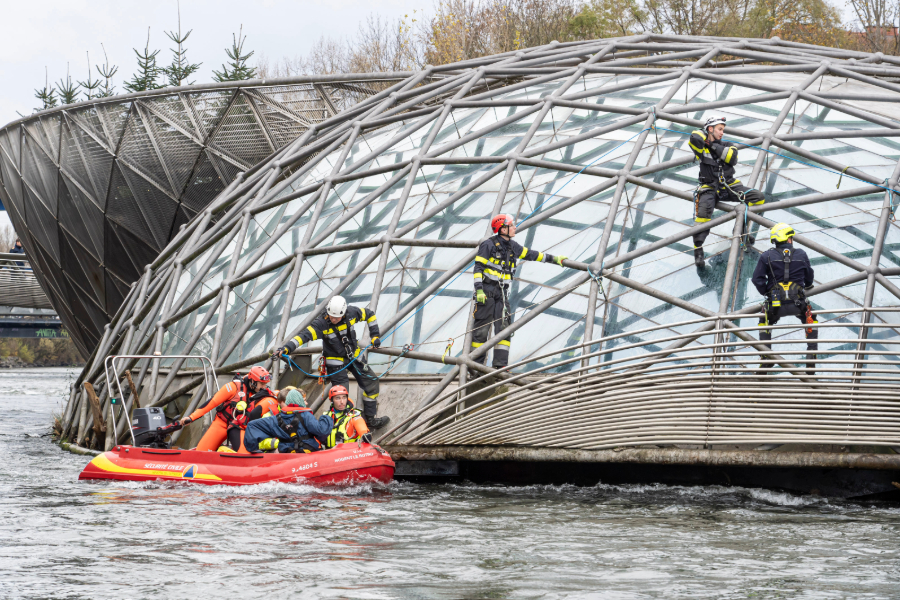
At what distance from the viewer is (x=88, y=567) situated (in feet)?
28.4

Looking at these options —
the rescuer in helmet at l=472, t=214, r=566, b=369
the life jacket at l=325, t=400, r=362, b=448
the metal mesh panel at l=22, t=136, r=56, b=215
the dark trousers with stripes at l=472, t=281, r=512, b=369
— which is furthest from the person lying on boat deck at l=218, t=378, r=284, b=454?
the metal mesh panel at l=22, t=136, r=56, b=215

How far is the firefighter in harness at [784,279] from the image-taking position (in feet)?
44.0

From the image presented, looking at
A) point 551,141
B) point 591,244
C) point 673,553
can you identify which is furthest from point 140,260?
point 673,553

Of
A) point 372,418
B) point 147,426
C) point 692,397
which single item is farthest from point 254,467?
point 692,397

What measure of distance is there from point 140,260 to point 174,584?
981 inches

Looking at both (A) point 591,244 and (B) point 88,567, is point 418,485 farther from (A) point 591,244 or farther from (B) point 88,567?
(B) point 88,567

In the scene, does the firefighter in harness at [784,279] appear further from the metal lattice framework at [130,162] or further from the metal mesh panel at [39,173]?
the metal mesh panel at [39,173]

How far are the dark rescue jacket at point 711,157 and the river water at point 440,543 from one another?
5.51m

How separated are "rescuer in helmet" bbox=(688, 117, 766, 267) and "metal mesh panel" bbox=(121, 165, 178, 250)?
1956cm

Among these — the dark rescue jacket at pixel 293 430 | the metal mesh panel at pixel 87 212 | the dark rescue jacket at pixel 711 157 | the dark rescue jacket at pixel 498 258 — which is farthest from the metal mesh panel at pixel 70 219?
the dark rescue jacket at pixel 711 157

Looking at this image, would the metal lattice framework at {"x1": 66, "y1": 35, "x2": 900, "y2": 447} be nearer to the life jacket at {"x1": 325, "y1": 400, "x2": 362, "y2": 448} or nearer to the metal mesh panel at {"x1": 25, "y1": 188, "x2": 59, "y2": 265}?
the life jacket at {"x1": 325, "y1": 400, "x2": 362, "y2": 448}

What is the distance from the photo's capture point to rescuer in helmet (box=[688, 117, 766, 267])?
15457 mm

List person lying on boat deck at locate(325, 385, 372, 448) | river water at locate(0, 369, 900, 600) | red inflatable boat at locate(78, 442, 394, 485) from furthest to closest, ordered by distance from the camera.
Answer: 1. person lying on boat deck at locate(325, 385, 372, 448)
2. red inflatable boat at locate(78, 442, 394, 485)
3. river water at locate(0, 369, 900, 600)

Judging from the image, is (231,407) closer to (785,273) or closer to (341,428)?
(341,428)
